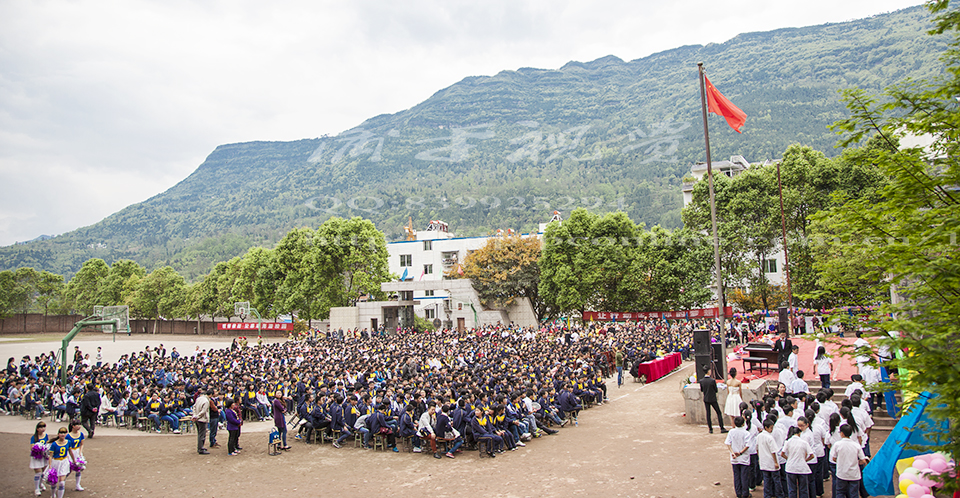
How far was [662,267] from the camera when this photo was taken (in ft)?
129

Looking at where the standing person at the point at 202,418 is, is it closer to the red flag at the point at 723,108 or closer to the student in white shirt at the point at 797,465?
the student in white shirt at the point at 797,465

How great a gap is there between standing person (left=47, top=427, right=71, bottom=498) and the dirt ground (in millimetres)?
701

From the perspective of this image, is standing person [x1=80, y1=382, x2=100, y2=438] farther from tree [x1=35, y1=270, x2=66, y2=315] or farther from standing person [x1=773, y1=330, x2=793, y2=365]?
tree [x1=35, y1=270, x2=66, y2=315]

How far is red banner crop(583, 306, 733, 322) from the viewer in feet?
127

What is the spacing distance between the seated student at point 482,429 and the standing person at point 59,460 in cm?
786

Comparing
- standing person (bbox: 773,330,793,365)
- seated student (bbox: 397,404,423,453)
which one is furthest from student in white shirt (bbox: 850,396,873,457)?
seated student (bbox: 397,404,423,453)

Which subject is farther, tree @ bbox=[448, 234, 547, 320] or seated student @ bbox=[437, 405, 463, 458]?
tree @ bbox=[448, 234, 547, 320]

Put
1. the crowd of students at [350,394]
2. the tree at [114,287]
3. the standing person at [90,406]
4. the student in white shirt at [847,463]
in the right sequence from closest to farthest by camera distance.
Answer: the student in white shirt at [847,463] → the crowd of students at [350,394] → the standing person at [90,406] → the tree at [114,287]

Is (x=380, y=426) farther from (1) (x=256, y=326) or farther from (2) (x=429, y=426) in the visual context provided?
(1) (x=256, y=326)

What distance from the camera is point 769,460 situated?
8.10m

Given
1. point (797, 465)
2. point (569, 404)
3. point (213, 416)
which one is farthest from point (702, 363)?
point (213, 416)

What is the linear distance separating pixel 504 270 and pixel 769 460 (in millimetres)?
38060

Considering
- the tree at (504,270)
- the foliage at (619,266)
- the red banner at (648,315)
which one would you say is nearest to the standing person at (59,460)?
the red banner at (648,315)

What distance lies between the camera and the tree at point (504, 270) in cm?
4594
